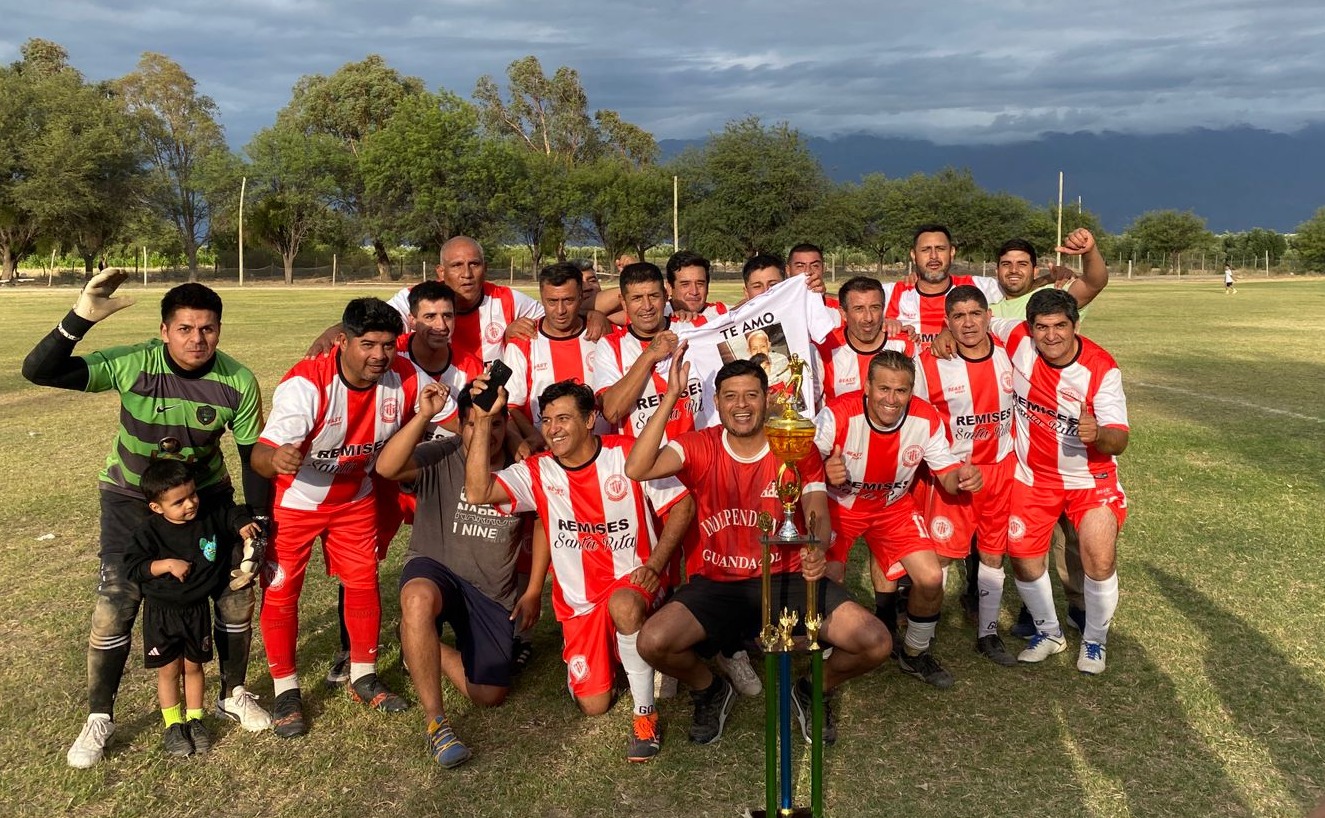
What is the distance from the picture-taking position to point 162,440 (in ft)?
14.6

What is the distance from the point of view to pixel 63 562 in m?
6.98

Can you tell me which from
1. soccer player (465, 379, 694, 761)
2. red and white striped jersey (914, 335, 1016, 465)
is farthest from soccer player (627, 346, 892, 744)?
red and white striped jersey (914, 335, 1016, 465)

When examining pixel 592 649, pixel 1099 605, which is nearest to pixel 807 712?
pixel 592 649

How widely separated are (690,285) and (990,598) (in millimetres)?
2491

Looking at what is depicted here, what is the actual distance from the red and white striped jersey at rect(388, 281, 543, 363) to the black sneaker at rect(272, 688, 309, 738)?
2208 mm

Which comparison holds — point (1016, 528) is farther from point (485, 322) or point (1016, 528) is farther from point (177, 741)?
point (177, 741)

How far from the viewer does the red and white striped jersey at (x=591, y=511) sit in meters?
4.79

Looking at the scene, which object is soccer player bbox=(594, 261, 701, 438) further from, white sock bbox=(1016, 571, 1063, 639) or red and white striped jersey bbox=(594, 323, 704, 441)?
white sock bbox=(1016, 571, 1063, 639)

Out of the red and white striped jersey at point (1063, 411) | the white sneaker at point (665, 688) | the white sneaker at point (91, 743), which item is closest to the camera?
the white sneaker at point (91, 743)

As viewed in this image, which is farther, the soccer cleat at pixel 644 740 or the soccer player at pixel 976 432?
the soccer player at pixel 976 432

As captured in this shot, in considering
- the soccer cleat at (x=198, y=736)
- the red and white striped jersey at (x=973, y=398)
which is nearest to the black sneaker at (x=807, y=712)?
the red and white striped jersey at (x=973, y=398)

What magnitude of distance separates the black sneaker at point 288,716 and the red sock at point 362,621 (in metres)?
0.34

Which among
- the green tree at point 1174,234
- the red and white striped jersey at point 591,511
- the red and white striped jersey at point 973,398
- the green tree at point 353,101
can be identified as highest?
the green tree at point 353,101

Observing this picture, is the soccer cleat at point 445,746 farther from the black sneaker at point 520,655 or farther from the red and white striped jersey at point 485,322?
the red and white striped jersey at point 485,322
